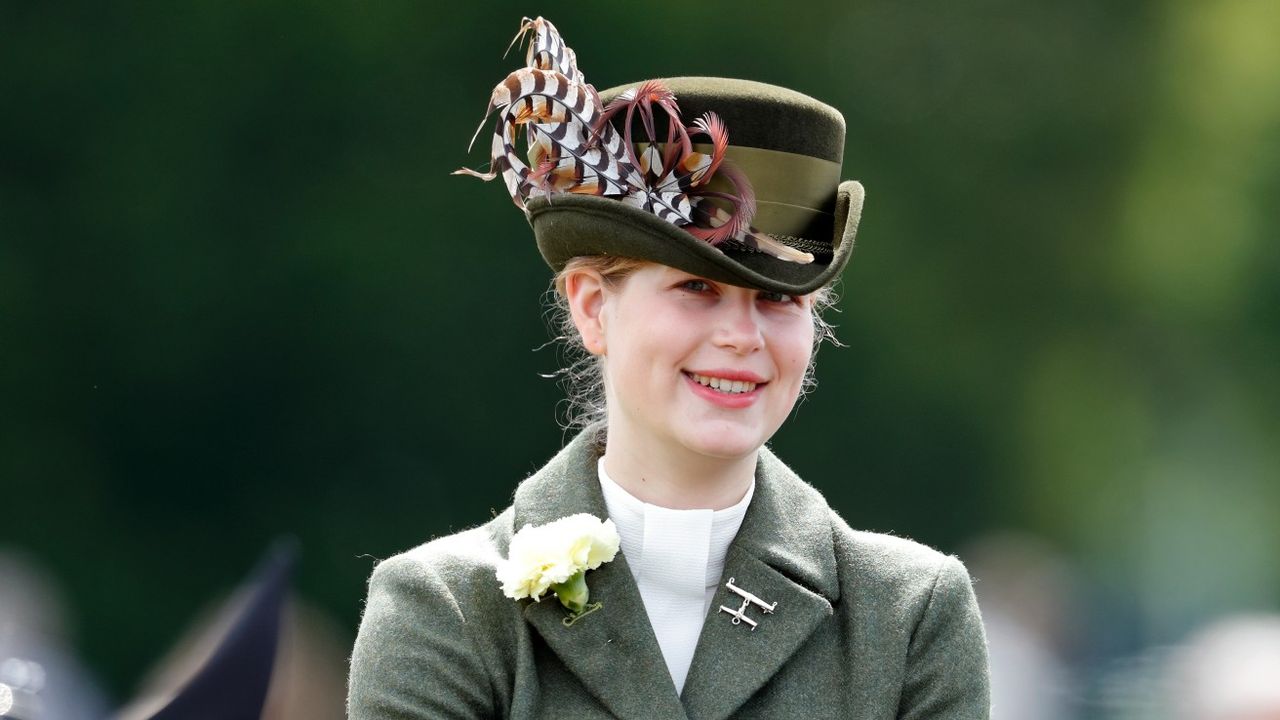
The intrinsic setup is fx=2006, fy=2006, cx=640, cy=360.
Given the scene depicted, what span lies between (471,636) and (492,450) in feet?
10.6

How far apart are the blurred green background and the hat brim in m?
3.07

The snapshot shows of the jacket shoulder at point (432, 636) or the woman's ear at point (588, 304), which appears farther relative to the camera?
the woman's ear at point (588, 304)

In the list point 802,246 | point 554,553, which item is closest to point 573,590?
point 554,553

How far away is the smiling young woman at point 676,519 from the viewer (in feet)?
8.91

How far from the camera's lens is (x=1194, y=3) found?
6.88 m

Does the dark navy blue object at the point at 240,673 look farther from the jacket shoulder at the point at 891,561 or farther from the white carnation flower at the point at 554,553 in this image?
the jacket shoulder at the point at 891,561

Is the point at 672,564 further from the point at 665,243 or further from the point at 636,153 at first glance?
the point at 636,153

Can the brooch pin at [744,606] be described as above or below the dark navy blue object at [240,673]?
above

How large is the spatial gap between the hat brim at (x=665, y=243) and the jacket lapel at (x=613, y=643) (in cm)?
38

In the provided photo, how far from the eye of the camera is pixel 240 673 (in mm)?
2691

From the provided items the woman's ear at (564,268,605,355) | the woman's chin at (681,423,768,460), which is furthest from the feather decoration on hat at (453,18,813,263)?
the woman's chin at (681,423,768,460)

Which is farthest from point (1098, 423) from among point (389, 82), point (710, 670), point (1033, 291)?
point (710, 670)

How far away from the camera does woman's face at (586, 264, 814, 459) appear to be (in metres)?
2.71

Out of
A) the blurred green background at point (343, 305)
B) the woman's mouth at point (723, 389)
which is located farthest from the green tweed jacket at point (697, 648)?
the blurred green background at point (343, 305)
